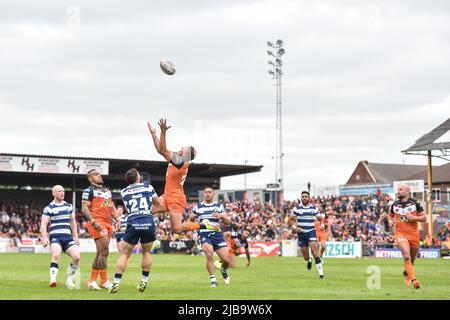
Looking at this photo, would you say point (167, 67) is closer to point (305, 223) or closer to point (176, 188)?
point (176, 188)

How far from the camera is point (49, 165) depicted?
66688 millimetres

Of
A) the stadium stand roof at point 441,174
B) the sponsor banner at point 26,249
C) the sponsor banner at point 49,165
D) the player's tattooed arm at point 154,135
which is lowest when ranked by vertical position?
the sponsor banner at point 26,249

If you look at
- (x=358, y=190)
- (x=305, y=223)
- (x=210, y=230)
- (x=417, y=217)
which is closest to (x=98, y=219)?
(x=210, y=230)

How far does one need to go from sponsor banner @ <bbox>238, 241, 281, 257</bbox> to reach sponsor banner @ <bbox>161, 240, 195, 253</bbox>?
4.16m

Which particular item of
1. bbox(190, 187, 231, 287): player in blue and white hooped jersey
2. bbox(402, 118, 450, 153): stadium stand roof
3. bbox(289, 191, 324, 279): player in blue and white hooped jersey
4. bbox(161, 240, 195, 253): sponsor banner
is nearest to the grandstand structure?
bbox(161, 240, 195, 253): sponsor banner

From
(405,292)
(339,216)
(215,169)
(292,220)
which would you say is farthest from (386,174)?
(405,292)

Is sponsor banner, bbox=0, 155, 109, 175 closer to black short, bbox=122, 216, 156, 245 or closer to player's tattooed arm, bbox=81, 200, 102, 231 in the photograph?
player's tattooed arm, bbox=81, 200, 102, 231

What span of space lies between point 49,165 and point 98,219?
166ft

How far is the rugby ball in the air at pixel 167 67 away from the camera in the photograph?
1691 cm

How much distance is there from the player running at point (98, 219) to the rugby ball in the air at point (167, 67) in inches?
109

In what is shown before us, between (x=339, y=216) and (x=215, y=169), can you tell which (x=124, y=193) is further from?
(x=215, y=169)

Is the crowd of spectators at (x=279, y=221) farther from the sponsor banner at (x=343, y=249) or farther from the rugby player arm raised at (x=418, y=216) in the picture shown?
the rugby player arm raised at (x=418, y=216)

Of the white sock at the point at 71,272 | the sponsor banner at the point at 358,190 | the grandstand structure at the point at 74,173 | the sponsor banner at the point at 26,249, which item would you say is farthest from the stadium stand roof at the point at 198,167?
the white sock at the point at 71,272

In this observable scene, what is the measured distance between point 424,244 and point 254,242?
37.9ft
